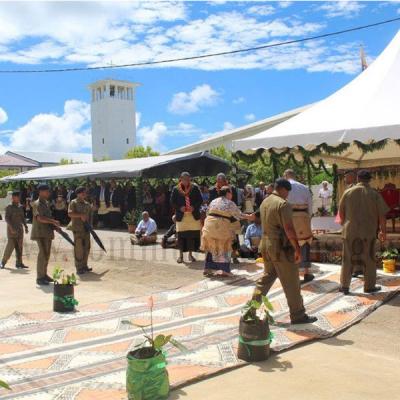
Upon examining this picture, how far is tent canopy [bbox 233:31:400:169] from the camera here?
8.12 metres

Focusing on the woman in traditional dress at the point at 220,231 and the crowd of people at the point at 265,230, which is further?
the woman in traditional dress at the point at 220,231

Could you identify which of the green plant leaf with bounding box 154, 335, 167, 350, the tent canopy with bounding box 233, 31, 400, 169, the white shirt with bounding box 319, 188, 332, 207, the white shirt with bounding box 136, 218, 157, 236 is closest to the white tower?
the white shirt with bounding box 319, 188, 332, 207

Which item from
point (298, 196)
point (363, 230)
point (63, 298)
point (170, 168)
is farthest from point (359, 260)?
point (170, 168)

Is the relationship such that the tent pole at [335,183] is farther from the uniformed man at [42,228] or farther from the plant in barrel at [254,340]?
the plant in barrel at [254,340]

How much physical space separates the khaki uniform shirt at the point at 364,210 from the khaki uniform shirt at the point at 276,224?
1761mm

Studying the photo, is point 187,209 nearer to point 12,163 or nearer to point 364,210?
point 364,210

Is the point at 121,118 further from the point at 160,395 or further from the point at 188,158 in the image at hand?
the point at 160,395

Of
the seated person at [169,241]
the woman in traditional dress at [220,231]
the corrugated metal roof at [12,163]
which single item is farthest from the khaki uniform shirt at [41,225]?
the corrugated metal roof at [12,163]

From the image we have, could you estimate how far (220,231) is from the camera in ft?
27.8

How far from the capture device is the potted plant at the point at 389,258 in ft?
27.6

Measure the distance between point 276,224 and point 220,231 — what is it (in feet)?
9.01

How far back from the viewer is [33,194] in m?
24.7

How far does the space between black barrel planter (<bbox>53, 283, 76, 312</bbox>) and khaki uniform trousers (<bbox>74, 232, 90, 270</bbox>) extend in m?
2.86

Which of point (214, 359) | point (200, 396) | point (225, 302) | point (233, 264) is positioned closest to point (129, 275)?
point (233, 264)
